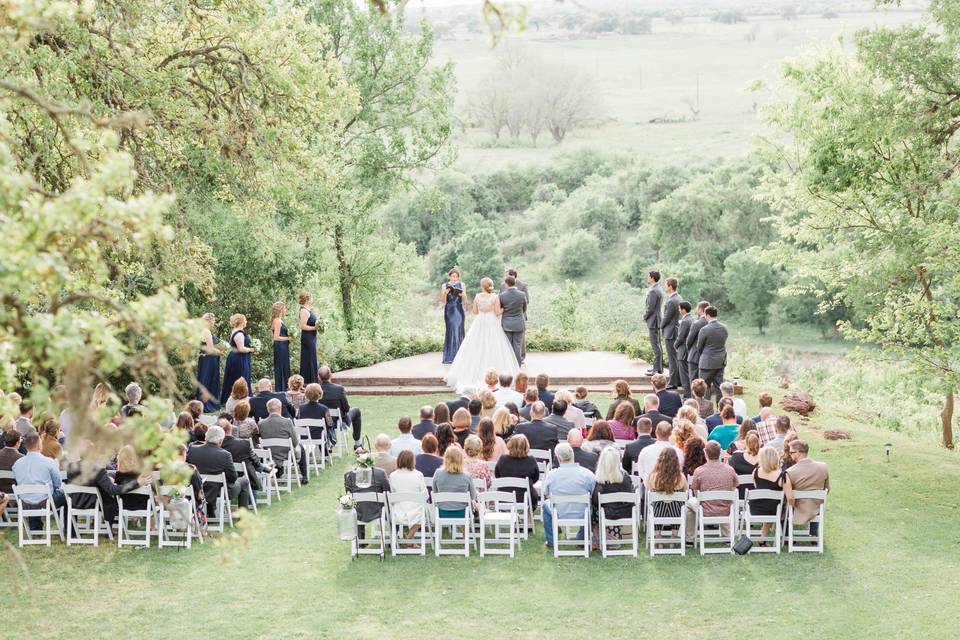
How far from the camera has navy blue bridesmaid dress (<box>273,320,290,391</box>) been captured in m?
17.5

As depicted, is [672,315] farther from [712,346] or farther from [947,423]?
[947,423]

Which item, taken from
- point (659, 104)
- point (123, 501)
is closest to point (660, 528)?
point (123, 501)

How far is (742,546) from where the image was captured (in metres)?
10.8

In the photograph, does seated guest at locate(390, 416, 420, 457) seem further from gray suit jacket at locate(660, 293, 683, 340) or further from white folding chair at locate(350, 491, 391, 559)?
gray suit jacket at locate(660, 293, 683, 340)

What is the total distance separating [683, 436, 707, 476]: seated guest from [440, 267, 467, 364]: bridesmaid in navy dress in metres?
8.15

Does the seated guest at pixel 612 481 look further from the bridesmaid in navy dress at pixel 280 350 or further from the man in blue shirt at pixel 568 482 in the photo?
the bridesmaid in navy dress at pixel 280 350

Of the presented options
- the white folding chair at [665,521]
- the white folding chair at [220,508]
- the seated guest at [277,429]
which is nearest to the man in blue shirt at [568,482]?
the white folding chair at [665,521]

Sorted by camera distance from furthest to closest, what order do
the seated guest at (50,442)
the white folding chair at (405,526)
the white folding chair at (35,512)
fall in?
the seated guest at (50,442) < the white folding chair at (35,512) < the white folding chair at (405,526)

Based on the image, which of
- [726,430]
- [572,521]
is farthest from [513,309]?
[572,521]

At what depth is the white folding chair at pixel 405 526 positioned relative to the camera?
10.7m

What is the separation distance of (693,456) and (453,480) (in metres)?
2.69

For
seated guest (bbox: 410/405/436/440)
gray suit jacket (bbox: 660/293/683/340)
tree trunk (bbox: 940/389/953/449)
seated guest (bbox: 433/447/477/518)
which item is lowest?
tree trunk (bbox: 940/389/953/449)

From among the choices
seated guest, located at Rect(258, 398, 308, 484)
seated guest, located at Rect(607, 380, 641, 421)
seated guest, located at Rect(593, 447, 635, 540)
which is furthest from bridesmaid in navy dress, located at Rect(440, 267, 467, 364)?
seated guest, located at Rect(593, 447, 635, 540)

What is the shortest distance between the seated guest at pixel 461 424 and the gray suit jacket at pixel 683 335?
5.49 meters
